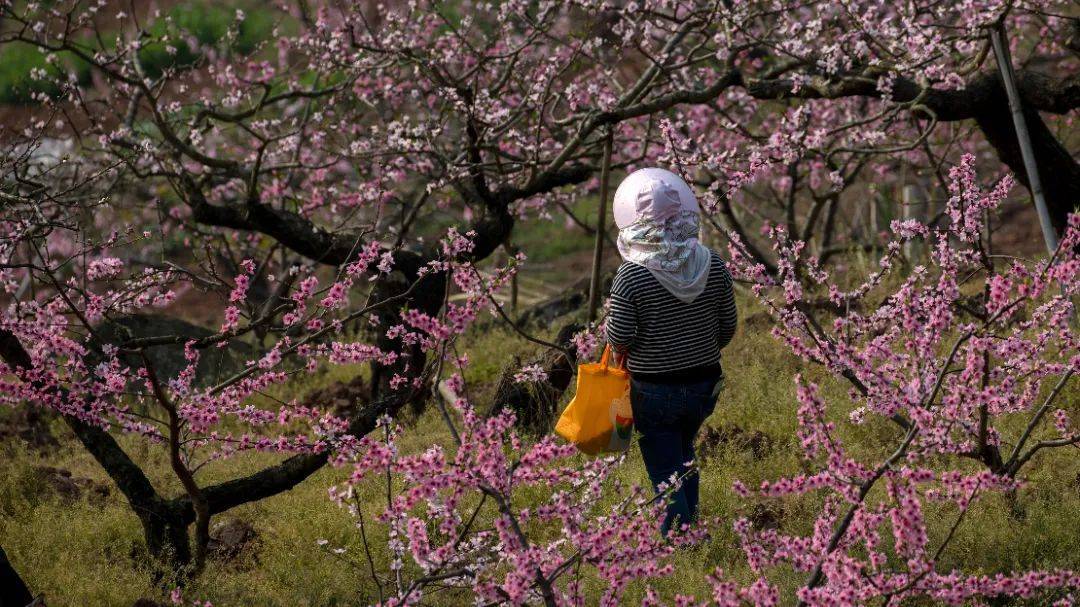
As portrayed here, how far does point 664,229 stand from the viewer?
169 inches

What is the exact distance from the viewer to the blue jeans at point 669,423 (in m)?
4.43

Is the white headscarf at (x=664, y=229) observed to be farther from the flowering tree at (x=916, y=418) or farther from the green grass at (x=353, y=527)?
the green grass at (x=353, y=527)

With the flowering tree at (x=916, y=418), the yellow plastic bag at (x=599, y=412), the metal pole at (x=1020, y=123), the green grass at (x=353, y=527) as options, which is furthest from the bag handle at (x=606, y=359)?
the metal pole at (x=1020, y=123)

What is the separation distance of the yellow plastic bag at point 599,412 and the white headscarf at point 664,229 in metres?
0.46

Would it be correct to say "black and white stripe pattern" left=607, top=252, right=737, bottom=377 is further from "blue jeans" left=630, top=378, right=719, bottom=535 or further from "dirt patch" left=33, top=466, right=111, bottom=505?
"dirt patch" left=33, top=466, right=111, bottom=505

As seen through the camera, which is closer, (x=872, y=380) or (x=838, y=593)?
(x=838, y=593)

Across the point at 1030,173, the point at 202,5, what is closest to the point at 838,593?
the point at 1030,173

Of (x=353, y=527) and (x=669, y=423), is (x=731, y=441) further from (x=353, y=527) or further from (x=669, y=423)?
(x=353, y=527)

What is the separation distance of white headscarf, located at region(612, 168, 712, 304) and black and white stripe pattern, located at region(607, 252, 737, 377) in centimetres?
5

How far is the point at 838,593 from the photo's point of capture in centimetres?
342

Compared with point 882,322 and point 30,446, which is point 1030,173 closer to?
point 882,322

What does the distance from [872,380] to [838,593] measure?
0.92 m

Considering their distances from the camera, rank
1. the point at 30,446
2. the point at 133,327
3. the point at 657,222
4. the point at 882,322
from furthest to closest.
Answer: the point at 133,327 < the point at 30,446 < the point at 882,322 < the point at 657,222

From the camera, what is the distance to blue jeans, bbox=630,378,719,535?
4430 mm
